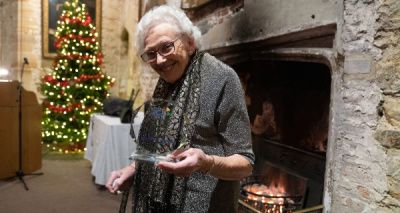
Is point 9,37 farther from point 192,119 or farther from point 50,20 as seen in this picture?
point 192,119

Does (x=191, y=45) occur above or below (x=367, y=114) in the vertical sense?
above

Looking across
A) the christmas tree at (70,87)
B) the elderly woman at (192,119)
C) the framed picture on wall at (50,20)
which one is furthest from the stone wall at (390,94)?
the framed picture on wall at (50,20)

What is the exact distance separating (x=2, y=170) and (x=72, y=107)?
2.63 m

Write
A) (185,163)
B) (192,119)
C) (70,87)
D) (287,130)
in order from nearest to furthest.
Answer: (185,163)
(192,119)
(287,130)
(70,87)

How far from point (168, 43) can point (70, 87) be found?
6580mm

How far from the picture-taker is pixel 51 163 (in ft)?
20.5

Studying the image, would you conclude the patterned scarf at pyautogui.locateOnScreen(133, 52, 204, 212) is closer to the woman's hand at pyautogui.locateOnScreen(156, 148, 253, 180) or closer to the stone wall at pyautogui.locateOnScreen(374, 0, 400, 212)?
the woman's hand at pyautogui.locateOnScreen(156, 148, 253, 180)

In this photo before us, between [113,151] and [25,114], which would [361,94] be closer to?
[113,151]

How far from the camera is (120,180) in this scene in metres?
1.57

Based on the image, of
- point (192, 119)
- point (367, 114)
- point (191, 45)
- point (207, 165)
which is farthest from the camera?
point (367, 114)

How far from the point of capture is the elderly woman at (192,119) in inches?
54.6

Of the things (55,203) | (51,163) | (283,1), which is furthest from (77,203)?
(283,1)

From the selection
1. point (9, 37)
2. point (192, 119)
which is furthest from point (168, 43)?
point (9, 37)

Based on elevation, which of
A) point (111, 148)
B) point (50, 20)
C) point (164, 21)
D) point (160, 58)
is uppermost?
point (50, 20)
